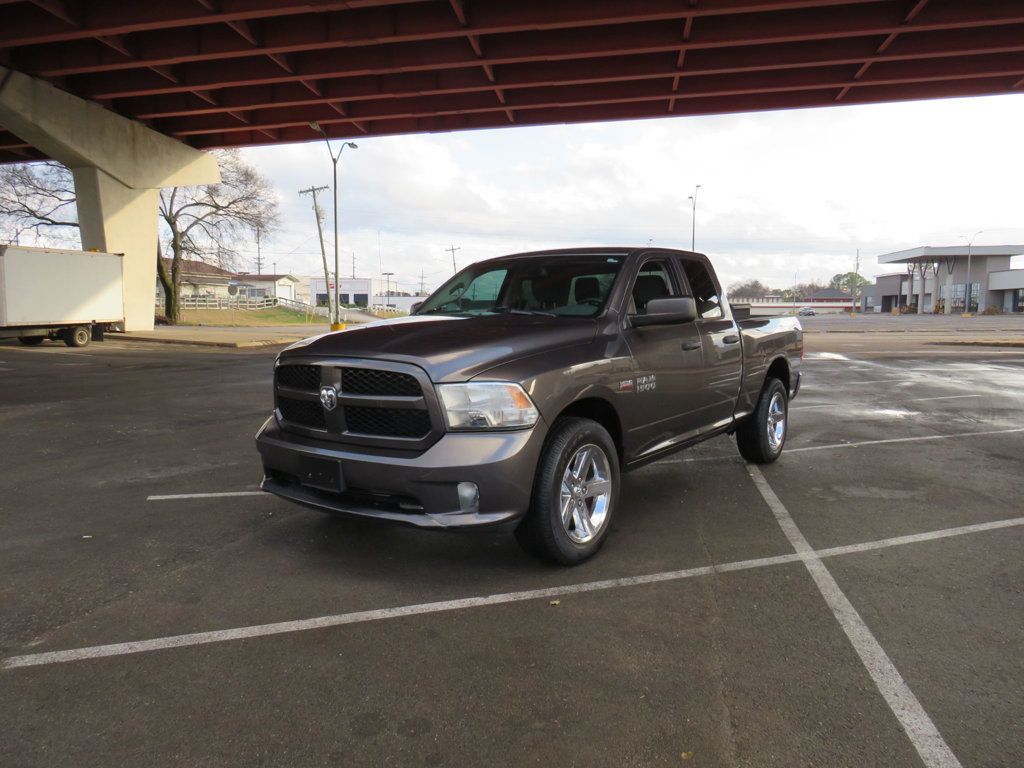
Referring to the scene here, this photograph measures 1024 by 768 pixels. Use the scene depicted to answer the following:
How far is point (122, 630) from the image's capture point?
3350 millimetres

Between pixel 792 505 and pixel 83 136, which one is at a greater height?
pixel 83 136

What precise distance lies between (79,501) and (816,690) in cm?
530

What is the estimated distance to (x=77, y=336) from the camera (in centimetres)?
2325

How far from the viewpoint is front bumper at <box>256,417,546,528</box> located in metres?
3.57

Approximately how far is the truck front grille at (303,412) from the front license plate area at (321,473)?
23 centimetres

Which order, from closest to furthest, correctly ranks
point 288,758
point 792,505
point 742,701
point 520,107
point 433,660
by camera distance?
point 288,758 → point 742,701 → point 433,660 → point 792,505 → point 520,107

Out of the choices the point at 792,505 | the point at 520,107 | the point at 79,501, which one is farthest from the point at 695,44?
the point at 79,501

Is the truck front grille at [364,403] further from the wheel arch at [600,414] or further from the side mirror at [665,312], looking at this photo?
the side mirror at [665,312]

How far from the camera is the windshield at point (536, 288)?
4.81 m

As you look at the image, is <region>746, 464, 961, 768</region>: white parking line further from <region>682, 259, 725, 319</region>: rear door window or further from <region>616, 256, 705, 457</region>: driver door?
<region>682, 259, 725, 319</region>: rear door window

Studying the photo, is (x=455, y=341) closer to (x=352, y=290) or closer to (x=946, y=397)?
(x=946, y=397)

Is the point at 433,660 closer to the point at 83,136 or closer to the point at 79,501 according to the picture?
the point at 79,501

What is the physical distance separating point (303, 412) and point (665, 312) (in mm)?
2277

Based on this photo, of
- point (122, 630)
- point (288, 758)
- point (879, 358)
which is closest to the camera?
point (288, 758)
